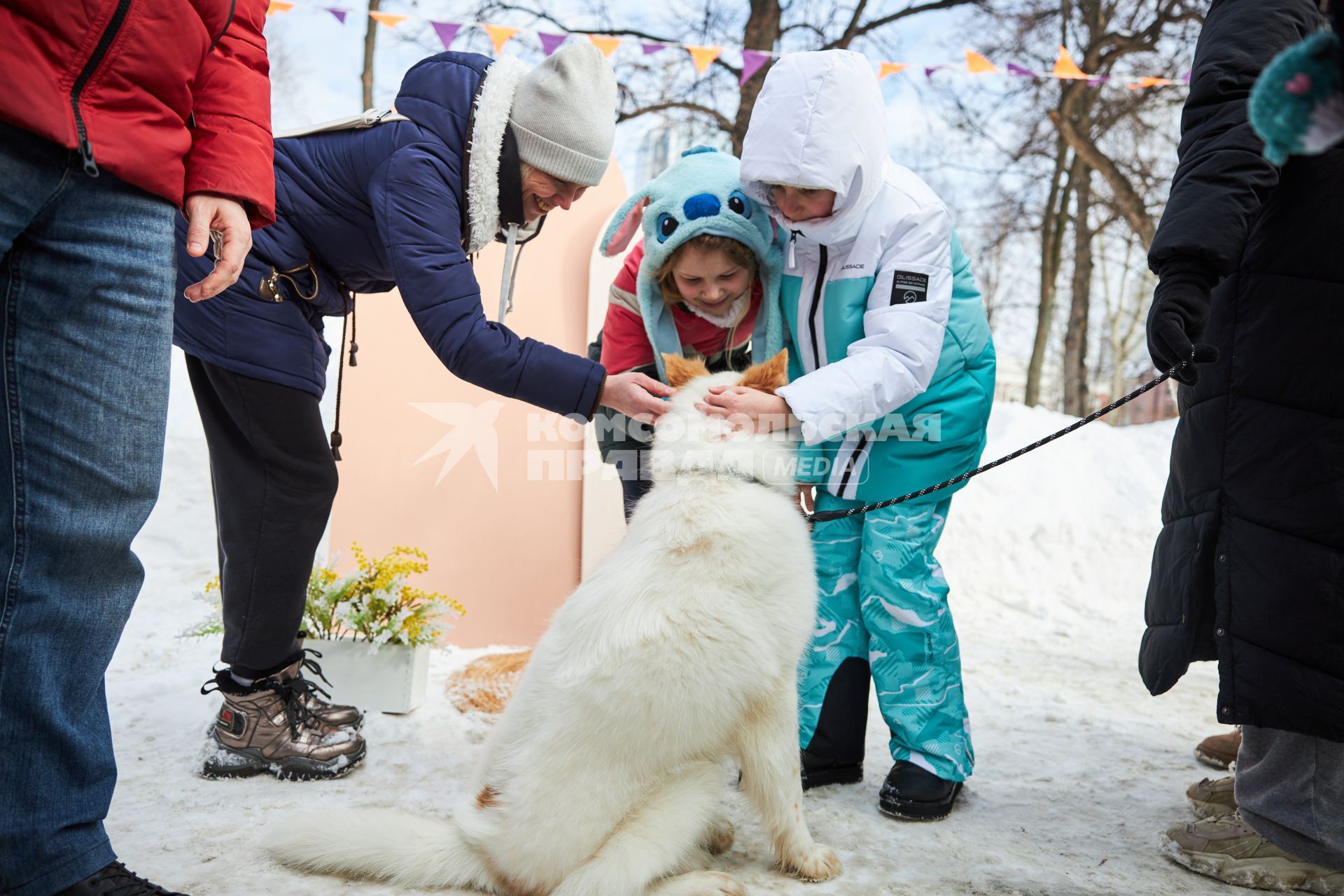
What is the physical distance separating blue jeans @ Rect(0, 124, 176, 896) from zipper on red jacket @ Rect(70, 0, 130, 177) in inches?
1.6

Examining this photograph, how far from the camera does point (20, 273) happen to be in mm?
1386

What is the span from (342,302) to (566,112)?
0.98m

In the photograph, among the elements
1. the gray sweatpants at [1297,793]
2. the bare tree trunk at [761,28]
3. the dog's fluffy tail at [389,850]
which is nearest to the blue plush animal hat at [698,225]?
the dog's fluffy tail at [389,850]

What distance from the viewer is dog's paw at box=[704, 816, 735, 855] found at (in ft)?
7.25

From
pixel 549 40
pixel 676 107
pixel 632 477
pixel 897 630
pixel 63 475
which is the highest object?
pixel 676 107

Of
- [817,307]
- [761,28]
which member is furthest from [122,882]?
[761,28]

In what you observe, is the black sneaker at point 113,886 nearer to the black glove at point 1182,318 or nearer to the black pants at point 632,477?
the black pants at point 632,477

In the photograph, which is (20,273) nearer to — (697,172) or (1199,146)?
(697,172)

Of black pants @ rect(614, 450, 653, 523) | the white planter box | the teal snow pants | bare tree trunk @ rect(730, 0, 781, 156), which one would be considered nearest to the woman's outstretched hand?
the teal snow pants

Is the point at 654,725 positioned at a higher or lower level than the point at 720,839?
higher

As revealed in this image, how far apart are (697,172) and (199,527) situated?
480cm

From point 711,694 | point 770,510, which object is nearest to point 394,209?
point 770,510

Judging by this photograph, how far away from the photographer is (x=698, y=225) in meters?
2.61

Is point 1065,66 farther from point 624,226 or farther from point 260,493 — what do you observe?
point 260,493
